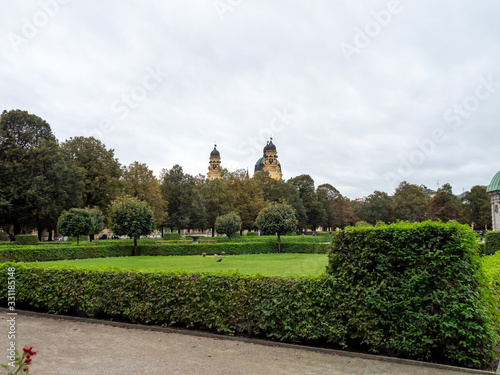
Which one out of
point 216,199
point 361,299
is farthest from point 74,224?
point 216,199

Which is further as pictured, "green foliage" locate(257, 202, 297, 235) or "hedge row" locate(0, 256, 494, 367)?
"green foliage" locate(257, 202, 297, 235)

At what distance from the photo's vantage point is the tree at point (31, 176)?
3262cm

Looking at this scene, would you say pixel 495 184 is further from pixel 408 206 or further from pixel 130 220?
pixel 130 220

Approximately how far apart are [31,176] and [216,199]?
25.8 m

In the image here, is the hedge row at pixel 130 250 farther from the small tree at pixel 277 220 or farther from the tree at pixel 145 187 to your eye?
Answer: the tree at pixel 145 187

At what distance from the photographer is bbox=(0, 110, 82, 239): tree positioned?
32.6m

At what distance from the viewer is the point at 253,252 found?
1240 inches

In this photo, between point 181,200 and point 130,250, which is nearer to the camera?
point 130,250

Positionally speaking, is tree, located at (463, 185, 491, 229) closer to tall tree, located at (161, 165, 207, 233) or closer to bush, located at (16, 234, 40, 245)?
tall tree, located at (161, 165, 207, 233)

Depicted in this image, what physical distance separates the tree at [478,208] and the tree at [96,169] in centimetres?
5909

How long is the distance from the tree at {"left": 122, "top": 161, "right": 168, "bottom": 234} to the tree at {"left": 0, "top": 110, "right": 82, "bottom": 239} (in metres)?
8.03

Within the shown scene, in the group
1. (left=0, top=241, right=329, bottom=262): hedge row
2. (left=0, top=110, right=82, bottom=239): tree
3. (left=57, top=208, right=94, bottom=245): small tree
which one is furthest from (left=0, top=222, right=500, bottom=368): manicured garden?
(left=0, top=110, right=82, bottom=239): tree

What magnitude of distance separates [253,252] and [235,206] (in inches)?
1006

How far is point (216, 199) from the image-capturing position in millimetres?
54094
